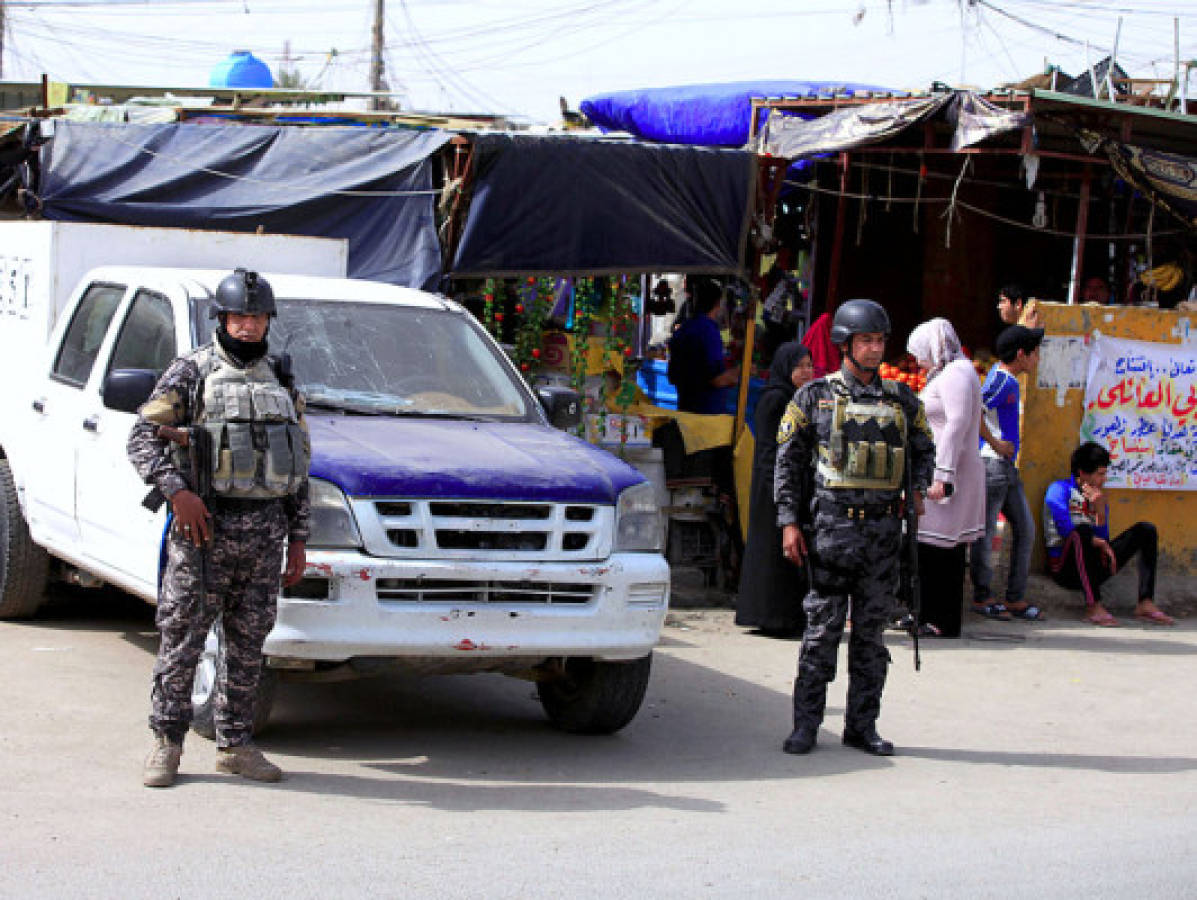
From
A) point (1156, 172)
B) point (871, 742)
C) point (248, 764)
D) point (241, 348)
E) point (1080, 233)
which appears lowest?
point (871, 742)

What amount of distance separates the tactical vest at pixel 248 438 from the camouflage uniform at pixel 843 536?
2358mm

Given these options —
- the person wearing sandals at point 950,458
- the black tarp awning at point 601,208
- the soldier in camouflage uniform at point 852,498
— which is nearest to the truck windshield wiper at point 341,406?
the soldier in camouflage uniform at point 852,498

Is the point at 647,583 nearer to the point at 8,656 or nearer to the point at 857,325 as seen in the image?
the point at 857,325

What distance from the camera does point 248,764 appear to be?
243 inches

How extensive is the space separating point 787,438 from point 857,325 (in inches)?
22.9

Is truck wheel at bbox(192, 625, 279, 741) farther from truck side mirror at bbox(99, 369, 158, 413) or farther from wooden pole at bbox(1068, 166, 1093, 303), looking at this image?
wooden pole at bbox(1068, 166, 1093, 303)

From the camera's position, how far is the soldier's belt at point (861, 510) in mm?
7203

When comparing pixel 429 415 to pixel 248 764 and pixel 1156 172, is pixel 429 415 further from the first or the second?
pixel 1156 172

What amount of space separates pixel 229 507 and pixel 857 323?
282 centimetres

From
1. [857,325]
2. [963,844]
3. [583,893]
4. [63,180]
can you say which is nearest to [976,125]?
[857,325]

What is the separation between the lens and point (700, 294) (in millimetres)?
12742

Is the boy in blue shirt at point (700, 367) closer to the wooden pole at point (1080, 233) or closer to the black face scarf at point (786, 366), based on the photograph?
the black face scarf at point (786, 366)

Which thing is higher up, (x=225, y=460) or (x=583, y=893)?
(x=225, y=460)

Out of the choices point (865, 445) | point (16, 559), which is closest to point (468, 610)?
point (865, 445)
